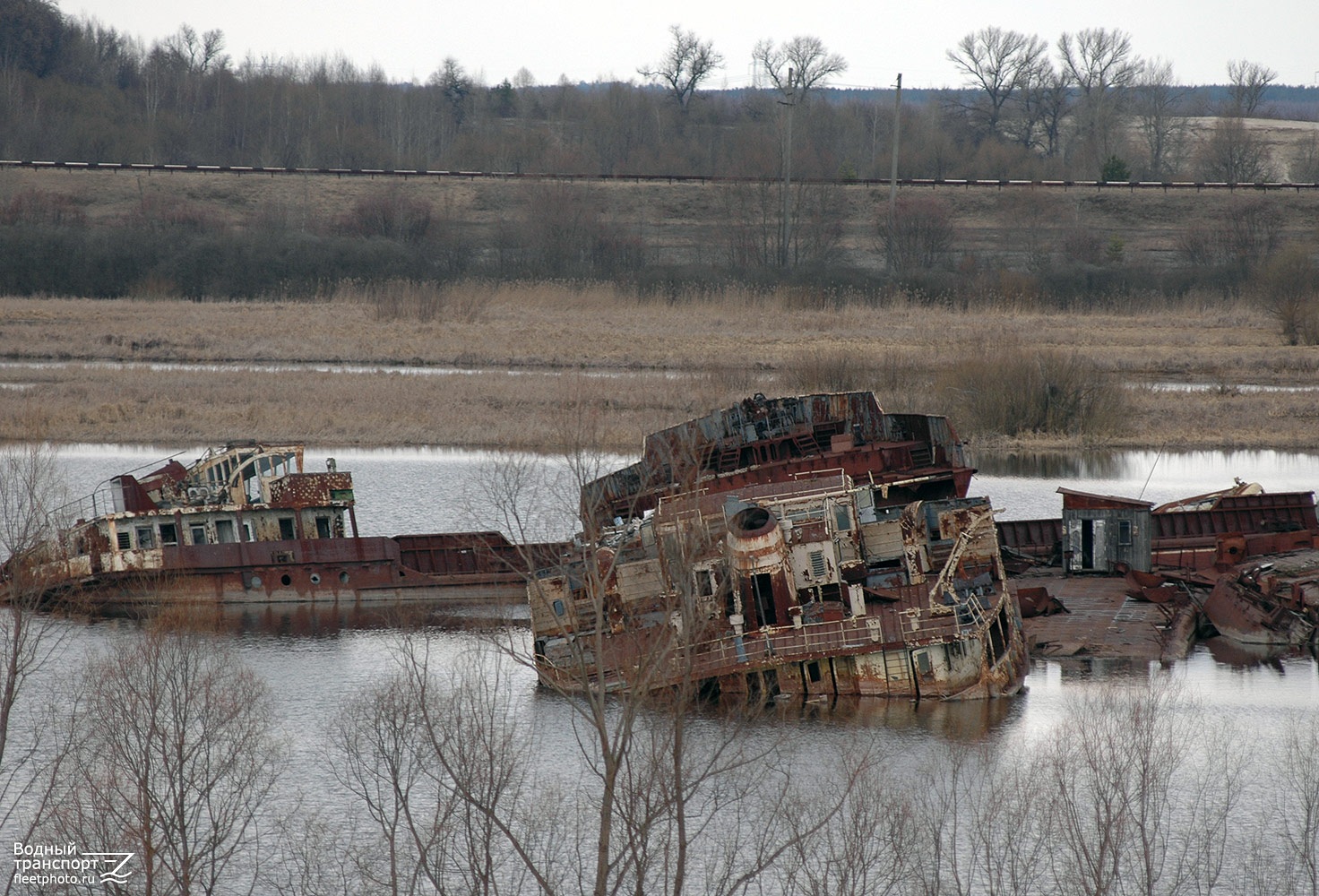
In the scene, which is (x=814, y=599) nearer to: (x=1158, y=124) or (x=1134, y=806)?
(x=1134, y=806)

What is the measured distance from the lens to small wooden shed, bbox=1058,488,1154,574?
106 ft

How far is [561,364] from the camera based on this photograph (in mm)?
62000

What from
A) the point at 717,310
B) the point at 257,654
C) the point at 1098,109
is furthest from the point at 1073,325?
the point at 1098,109

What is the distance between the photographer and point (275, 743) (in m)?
20.5

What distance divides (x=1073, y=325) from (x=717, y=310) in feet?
59.5

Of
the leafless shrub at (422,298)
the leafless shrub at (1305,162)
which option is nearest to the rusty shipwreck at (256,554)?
the leafless shrub at (422,298)

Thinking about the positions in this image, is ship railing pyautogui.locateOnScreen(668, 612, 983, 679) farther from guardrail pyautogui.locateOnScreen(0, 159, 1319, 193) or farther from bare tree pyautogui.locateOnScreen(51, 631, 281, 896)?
guardrail pyautogui.locateOnScreen(0, 159, 1319, 193)

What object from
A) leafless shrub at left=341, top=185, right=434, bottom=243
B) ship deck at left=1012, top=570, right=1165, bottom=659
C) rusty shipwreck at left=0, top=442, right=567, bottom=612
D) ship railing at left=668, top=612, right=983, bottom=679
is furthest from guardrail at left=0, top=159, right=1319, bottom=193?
ship railing at left=668, top=612, right=983, bottom=679

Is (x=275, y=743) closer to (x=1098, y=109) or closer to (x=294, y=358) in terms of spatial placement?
(x=294, y=358)

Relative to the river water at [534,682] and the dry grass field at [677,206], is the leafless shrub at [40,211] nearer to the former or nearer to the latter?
the dry grass field at [677,206]

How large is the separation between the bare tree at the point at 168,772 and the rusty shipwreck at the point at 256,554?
9.89m

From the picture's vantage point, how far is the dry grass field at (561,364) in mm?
51219

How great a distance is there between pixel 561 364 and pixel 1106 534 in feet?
109

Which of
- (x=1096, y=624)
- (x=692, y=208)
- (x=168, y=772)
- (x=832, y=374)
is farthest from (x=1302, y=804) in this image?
(x=692, y=208)
